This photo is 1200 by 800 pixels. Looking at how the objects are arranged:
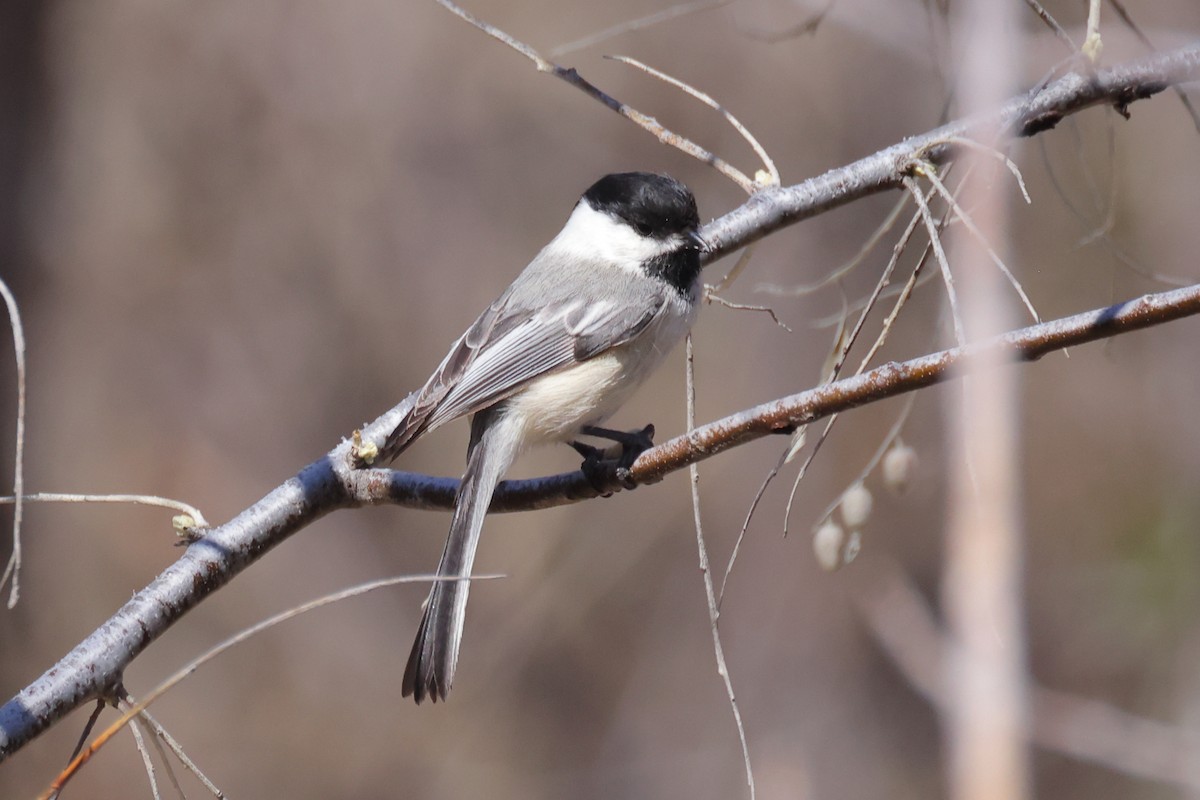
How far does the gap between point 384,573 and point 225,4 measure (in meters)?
3.46

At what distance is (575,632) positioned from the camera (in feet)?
20.6

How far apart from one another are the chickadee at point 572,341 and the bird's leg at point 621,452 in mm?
48

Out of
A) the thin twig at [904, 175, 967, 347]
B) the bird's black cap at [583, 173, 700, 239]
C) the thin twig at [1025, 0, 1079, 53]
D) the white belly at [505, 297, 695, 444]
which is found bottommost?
the thin twig at [904, 175, 967, 347]

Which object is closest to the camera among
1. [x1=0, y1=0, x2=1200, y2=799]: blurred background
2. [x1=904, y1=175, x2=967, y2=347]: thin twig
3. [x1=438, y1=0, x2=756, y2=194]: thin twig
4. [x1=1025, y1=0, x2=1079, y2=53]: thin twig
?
[x1=904, y1=175, x2=967, y2=347]: thin twig

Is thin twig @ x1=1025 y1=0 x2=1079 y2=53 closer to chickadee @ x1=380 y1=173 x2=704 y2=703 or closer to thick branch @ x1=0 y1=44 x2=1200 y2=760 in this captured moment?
thick branch @ x1=0 y1=44 x2=1200 y2=760

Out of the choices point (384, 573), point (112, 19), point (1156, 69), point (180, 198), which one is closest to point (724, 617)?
point (384, 573)

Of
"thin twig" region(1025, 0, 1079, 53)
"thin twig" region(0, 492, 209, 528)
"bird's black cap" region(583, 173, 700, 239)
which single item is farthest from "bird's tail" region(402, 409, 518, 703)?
"thin twig" region(1025, 0, 1079, 53)

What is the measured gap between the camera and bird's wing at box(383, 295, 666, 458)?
2834mm

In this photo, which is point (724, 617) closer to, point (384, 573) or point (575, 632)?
point (575, 632)

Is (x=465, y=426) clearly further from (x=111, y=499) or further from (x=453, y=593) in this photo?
(x=111, y=499)

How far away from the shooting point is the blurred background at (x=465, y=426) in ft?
19.5

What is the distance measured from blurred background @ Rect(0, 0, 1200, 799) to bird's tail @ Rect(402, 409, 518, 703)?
357cm

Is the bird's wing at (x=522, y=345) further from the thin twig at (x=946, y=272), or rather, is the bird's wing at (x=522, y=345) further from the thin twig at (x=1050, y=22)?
the thin twig at (x=1050, y=22)

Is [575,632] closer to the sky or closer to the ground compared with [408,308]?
closer to the ground
